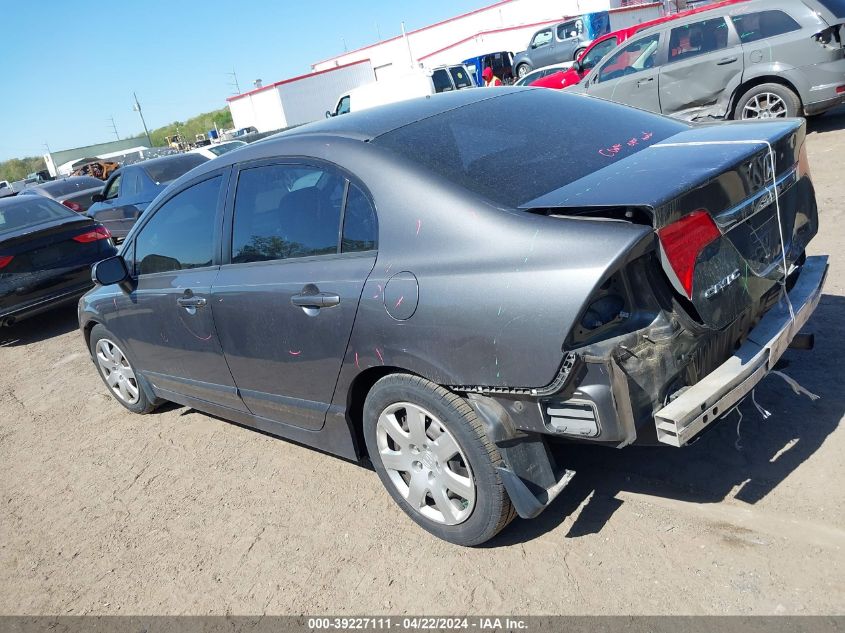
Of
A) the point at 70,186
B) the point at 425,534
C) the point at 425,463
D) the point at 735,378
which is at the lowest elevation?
the point at 425,534

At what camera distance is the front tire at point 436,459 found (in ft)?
8.72

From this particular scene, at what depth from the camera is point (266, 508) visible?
12.1ft

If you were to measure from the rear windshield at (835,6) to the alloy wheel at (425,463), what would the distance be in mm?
8076

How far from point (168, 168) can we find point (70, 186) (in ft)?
18.9

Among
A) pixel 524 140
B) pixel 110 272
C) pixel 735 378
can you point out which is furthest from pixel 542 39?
pixel 735 378

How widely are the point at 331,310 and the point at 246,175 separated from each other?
1.08 m

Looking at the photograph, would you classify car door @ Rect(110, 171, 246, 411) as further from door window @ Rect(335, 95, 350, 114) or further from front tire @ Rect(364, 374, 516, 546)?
door window @ Rect(335, 95, 350, 114)

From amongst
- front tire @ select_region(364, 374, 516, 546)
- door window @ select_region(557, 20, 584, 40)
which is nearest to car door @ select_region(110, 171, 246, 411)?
front tire @ select_region(364, 374, 516, 546)

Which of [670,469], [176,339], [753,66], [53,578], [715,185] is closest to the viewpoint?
[715,185]

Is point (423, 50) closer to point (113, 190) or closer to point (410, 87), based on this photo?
point (410, 87)

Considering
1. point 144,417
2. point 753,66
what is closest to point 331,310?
point 144,417

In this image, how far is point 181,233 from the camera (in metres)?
4.11

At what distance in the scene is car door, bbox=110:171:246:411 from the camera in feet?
12.6

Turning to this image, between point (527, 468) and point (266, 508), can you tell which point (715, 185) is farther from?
point (266, 508)
